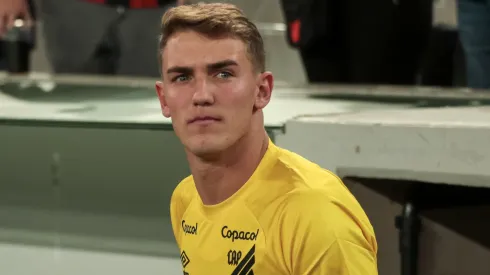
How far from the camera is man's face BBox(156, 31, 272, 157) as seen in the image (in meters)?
0.65

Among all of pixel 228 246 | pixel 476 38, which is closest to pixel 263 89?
pixel 228 246

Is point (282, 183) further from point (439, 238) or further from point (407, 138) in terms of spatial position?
point (439, 238)

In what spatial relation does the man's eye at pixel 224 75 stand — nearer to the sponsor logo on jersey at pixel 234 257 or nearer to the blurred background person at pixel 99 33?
the sponsor logo on jersey at pixel 234 257

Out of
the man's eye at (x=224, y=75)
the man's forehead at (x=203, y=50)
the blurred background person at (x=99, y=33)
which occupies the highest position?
the man's forehead at (x=203, y=50)

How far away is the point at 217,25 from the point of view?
2.15ft

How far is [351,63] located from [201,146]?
112 centimetres

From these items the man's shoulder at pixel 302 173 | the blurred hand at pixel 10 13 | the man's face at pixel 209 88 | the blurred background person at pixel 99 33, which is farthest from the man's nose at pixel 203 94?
the blurred hand at pixel 10 13

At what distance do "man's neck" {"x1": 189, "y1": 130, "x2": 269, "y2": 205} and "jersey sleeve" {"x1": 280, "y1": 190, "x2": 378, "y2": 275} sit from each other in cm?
6

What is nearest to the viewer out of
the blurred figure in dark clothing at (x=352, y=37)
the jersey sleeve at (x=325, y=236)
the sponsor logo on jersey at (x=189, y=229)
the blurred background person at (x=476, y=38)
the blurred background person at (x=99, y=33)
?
the jersey sleeve at (x=325, y=236)

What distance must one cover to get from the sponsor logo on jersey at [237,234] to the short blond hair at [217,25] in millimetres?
152

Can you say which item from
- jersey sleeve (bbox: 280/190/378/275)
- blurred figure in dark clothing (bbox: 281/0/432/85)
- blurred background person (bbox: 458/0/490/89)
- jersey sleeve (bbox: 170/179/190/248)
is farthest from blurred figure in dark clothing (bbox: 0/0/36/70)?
jersey sleeve (bbox: 280/190/378/275)

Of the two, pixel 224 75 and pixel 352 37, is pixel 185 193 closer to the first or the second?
pixel 224 75

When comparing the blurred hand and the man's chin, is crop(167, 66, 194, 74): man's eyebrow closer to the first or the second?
the man's chin

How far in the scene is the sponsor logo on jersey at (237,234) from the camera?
0.69 metres
